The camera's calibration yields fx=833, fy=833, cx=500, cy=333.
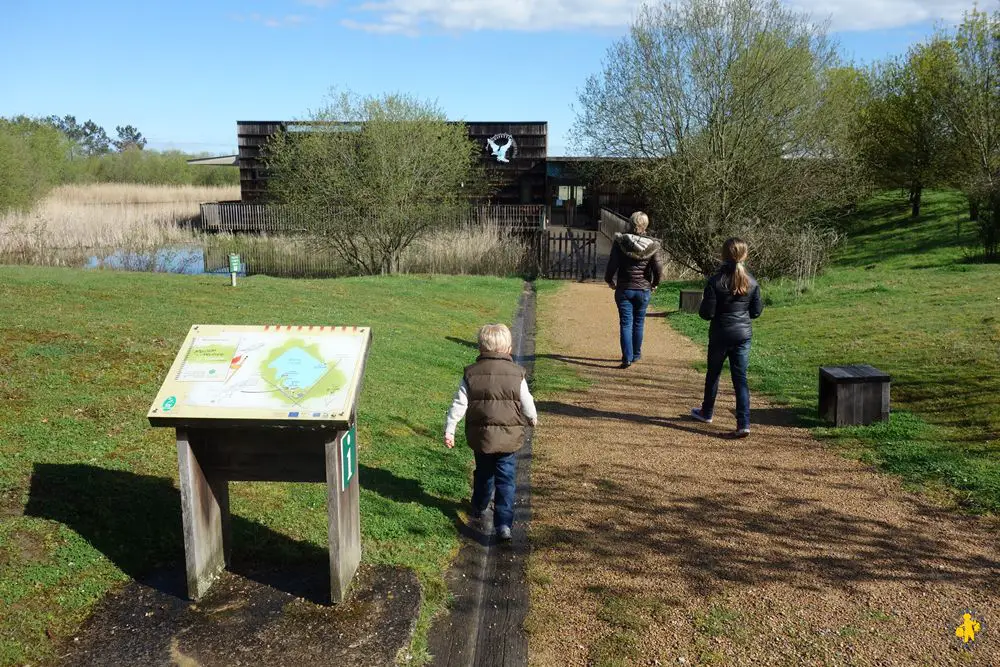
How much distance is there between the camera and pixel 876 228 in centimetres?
3478

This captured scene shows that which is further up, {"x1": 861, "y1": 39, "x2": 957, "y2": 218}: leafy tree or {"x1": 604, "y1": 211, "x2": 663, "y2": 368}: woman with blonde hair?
{"x1": 861, "y1": 39, "x2": 957, "y2": 218}: leafy tree

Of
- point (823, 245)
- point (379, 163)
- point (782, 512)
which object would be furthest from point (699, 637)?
point (379, 163)

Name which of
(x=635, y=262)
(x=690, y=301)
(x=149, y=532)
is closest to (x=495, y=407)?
(x=149, y=532)

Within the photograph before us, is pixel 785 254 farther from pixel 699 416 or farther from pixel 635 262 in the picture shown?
pixel 699 416

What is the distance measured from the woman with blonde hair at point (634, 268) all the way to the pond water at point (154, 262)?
618 inches

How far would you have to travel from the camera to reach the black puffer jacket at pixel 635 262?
955cm

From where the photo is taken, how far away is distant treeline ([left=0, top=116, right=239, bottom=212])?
29.8 meters

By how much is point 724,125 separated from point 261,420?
1877 centimetres

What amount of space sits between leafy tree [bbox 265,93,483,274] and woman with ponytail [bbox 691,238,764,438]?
17117 mm

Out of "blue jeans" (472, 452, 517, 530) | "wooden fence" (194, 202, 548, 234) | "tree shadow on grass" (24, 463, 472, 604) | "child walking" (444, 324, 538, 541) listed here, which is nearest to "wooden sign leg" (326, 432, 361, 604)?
"tree shadow on grass" (24, 463, 472, 604)

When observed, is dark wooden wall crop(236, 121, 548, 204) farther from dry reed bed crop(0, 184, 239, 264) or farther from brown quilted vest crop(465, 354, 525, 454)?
brown quilted vest crop(465, 354, 525, 454)

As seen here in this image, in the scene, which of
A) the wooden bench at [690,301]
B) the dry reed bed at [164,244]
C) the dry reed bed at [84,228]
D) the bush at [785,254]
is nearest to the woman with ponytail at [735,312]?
the wooden bench at [690,301]

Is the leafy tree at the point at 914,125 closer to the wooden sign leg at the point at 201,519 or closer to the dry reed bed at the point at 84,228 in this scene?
the dry reed bed at the point at 84,228

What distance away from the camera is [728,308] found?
23.7 ft
